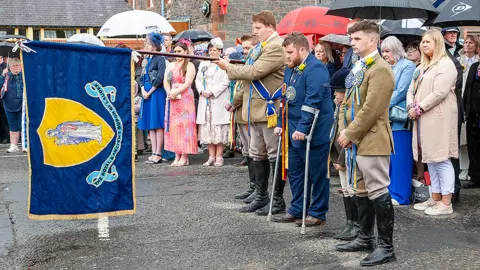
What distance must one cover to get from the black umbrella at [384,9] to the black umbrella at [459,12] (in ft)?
0.71

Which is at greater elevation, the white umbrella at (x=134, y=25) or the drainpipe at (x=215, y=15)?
the drainpipe at (x=215, y=15)

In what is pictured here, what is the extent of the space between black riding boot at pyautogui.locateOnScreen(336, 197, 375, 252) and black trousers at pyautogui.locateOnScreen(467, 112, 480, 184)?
3.75 meters

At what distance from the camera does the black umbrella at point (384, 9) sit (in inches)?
329

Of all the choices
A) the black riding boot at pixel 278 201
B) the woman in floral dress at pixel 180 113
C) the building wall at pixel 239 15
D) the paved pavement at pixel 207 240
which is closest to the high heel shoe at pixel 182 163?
the woman in floral dress at pixel 180 113

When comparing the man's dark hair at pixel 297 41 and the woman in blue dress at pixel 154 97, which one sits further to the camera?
the woman in blue dress at pixel 154 97

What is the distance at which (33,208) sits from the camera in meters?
6.48

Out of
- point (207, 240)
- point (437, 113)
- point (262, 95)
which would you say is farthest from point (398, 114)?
point (207, 240)

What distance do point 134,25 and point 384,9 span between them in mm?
7069

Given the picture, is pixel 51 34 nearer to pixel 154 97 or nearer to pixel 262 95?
pixel 154 97

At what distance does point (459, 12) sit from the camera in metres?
8.46

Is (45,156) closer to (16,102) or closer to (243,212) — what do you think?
(243,212)

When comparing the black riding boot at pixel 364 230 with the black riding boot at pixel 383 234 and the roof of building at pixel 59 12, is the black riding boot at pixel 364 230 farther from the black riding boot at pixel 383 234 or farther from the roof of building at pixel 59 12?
the roof of building at pixel 59 12

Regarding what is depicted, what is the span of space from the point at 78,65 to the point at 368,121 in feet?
8.94

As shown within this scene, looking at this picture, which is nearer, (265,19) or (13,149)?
(265,19)
